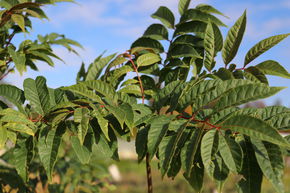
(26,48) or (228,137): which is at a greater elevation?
(26,48)

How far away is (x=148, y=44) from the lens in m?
1.52

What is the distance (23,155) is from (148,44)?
2.23 feet

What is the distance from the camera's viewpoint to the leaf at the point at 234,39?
124 centimetres

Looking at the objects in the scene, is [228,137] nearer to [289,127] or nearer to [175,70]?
[289,127]

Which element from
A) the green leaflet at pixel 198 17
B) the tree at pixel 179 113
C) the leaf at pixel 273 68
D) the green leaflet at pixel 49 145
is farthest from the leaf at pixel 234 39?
the green leaflet at pixel 49 145

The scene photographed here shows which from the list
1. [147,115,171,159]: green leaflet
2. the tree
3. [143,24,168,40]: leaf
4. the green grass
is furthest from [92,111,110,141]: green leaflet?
the green grass

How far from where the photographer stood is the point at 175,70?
56.0 inches

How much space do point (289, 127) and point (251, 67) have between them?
0.32 metres

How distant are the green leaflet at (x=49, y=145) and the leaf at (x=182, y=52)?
52cm

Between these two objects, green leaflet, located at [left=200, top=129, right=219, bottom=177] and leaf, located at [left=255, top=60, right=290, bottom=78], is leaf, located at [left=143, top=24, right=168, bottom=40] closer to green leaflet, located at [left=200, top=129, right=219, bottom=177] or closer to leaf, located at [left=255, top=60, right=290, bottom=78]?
leaf, located at [left=255, top=60, right=290, bottom=78]

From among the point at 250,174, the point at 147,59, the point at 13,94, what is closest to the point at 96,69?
the point at 147,59

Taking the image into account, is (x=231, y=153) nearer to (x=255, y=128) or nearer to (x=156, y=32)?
(x=255, y=128)

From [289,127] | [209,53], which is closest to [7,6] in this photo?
[209,53]

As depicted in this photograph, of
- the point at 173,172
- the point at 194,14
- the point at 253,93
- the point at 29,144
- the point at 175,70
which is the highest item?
the point at 194,14
